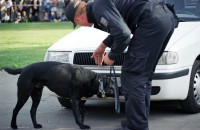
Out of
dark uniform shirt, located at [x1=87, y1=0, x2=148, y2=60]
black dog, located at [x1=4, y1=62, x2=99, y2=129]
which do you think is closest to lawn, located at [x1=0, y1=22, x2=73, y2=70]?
black dog, located at [x1=4, y1=62, x2=99, y2=129]

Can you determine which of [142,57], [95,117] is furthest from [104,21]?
[95,117]

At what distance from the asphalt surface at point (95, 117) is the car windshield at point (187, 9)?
1297mm

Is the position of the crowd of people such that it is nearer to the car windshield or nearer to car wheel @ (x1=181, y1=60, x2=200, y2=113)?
the car windshield

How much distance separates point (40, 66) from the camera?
625cm

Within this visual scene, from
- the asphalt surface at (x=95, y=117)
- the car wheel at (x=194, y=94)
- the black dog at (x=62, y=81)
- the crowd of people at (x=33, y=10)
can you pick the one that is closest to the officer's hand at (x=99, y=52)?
the black dog at (x=62, y=81)

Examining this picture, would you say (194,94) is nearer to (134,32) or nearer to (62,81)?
(62,81)

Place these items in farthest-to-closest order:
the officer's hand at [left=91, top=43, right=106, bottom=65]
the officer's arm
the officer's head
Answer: the officer's hand at [left=91, top=43, right=106, bottom=65] → the officer's head → the officer's arm

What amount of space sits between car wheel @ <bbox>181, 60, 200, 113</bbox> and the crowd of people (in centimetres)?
2724

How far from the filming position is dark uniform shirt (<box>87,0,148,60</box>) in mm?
4777

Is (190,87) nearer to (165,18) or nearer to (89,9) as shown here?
(165,18)

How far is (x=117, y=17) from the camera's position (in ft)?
15.8

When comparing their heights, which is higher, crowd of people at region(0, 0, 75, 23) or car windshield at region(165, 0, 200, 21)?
car windshield at region(165, 0, 200, 21)

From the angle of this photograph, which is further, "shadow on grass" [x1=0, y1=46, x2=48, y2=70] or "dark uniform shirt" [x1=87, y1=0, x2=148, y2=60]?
"shadow on grass" [x1=0, y1=46, x2=48, y2=70]

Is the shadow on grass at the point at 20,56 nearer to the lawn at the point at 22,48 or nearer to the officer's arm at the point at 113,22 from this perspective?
the lawn at the point at 22,48
